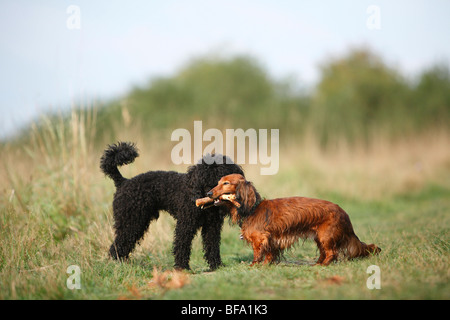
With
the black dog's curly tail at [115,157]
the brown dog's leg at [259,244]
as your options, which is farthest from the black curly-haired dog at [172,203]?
the brown dog's leg at [259,244]

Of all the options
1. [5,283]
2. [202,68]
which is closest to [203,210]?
[5,283]

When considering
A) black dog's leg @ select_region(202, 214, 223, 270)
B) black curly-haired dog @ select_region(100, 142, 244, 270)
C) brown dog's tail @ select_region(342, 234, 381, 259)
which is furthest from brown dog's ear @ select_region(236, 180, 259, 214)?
brown dog's tail @ select_region(342, 234, 381, 259)

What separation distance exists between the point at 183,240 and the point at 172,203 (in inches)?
18.4

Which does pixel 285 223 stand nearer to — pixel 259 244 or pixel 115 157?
pixel 259 244

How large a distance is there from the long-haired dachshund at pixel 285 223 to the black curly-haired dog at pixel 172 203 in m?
0.27

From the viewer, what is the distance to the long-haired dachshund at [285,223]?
186 inches

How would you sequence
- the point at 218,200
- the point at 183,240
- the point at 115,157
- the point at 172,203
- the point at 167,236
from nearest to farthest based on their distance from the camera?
the point at 218,200 < the point at 183,240 < the point at 172,203 < the point at 115,157 < the point at 167,236

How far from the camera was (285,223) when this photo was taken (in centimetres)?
479

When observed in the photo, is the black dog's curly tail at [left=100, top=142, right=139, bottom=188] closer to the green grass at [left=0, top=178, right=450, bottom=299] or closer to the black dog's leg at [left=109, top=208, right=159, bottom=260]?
the black dog's leg at [left=109, top=208, right=159, bottom=260]

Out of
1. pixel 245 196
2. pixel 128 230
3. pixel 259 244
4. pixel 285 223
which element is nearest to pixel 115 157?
pixel 128 230

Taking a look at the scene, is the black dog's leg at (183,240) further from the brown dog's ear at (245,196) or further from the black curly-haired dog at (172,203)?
the brown dog's ear at (245,196)

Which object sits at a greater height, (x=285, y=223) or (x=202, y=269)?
(x=285, y=223)
